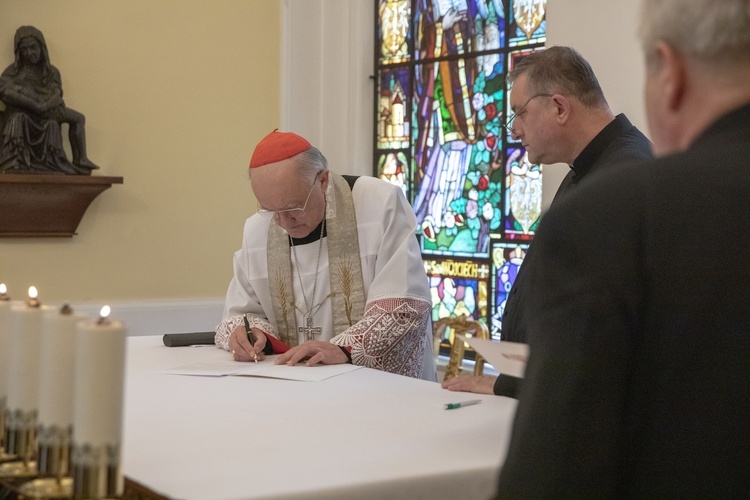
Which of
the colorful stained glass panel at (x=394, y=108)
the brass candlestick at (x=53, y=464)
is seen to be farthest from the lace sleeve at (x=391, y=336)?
the colorful stained glass panel at (x=394, y=108)

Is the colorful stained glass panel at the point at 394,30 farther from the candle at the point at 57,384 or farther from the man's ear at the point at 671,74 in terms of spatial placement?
the man's ear at the point at 671,74

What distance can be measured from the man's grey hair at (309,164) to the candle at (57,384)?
2.52 meters

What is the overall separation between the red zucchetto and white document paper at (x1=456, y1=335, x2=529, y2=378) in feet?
6.42

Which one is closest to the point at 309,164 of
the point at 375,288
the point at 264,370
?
the point at 375,288

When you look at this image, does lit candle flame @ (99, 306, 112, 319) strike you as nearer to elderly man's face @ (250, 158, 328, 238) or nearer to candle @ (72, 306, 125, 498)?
candle @ (72, 306, 125, 498)

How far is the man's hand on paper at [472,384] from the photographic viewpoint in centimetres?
300

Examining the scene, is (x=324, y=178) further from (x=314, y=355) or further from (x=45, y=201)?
(x=45, y=201)

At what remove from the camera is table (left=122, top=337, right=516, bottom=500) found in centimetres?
207

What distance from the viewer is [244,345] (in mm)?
3707

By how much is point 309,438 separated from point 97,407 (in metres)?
0.97

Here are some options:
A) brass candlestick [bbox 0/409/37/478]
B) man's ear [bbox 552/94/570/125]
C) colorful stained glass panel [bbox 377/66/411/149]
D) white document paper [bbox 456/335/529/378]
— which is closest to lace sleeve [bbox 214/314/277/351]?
man's ear [bbox 552/94/570/125]

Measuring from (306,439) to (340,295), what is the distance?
1805 millimetres

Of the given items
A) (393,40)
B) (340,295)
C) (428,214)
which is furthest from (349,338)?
(393,40)

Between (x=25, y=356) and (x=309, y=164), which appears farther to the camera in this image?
(x=309, y=164)
